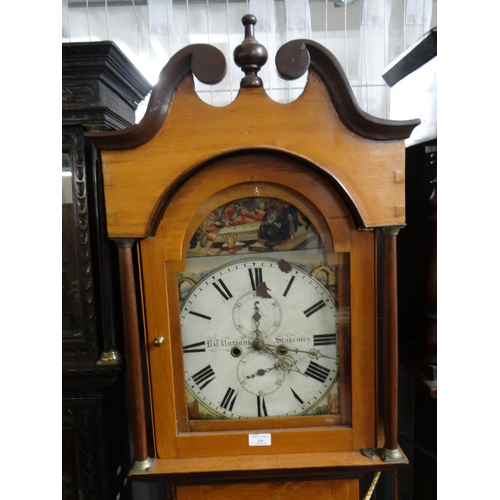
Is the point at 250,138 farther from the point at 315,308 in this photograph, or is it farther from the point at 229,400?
the point at 229,400

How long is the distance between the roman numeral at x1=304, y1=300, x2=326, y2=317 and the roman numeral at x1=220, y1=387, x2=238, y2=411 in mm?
234

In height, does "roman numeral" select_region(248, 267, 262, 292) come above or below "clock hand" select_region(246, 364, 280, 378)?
above

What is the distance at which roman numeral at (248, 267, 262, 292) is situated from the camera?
2.63ft

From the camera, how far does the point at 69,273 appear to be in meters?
0.91

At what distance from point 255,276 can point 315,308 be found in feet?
0.48

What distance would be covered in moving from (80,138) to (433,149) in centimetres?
83

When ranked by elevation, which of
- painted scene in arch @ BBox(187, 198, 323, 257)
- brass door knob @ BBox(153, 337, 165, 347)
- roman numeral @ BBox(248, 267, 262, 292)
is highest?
painted scene in arch @ BBox(187, 198, 323, 257)

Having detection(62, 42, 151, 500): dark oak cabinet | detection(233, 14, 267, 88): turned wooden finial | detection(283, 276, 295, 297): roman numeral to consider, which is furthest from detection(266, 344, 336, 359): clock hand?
detection(233, 14, 267, 88): turned wooden finial

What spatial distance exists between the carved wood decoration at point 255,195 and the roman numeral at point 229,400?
4 cm

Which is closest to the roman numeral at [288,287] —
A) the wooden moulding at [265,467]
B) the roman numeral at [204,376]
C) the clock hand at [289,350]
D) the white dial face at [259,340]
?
the white dial face at [259,340]

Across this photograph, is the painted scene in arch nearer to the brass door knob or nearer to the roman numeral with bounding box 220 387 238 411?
the brass door knob

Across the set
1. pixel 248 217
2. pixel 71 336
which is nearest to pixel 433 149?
pixel 248 217

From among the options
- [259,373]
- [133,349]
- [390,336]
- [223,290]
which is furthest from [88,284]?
[390,336]
